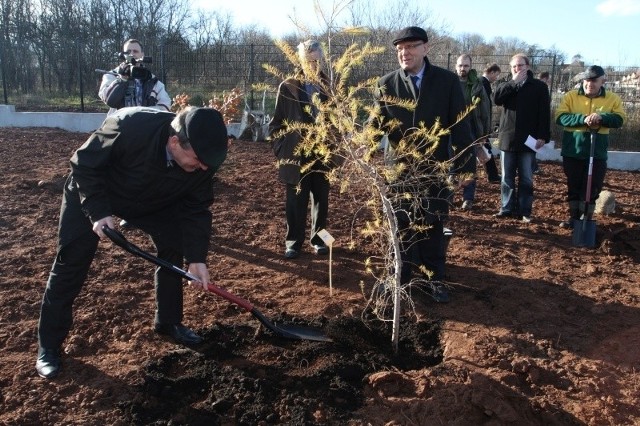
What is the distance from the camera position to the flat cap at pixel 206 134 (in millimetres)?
2861

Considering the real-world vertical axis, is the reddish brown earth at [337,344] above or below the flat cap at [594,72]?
below

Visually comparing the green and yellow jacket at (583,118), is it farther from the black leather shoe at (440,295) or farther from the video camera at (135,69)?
the video camera at (135,69)

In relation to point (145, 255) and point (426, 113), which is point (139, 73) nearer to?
point (145, 255)

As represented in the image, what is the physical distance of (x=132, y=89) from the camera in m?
5.24

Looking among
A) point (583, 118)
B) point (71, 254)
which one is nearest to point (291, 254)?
point (71, 254)

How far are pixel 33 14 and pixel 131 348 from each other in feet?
67.4

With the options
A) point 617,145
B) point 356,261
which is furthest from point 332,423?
point 617,145

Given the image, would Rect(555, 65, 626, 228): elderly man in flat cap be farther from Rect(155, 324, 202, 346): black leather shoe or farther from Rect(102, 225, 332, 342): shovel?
Rect(155, 324, 202, 346): black leather shoe

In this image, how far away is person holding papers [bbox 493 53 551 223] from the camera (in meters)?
6.48

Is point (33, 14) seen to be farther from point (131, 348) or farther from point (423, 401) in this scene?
point (423, 401)

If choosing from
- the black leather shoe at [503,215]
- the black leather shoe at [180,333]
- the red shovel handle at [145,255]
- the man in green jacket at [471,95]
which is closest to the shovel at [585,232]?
the black leather shoe at [503,215]

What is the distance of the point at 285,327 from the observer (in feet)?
12.4

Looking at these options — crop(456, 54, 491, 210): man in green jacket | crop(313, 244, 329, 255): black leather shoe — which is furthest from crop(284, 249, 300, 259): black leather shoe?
crop(456, 54, 491, 210): man in green jacket

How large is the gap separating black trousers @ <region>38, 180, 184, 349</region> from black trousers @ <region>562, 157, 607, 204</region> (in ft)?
15.0
